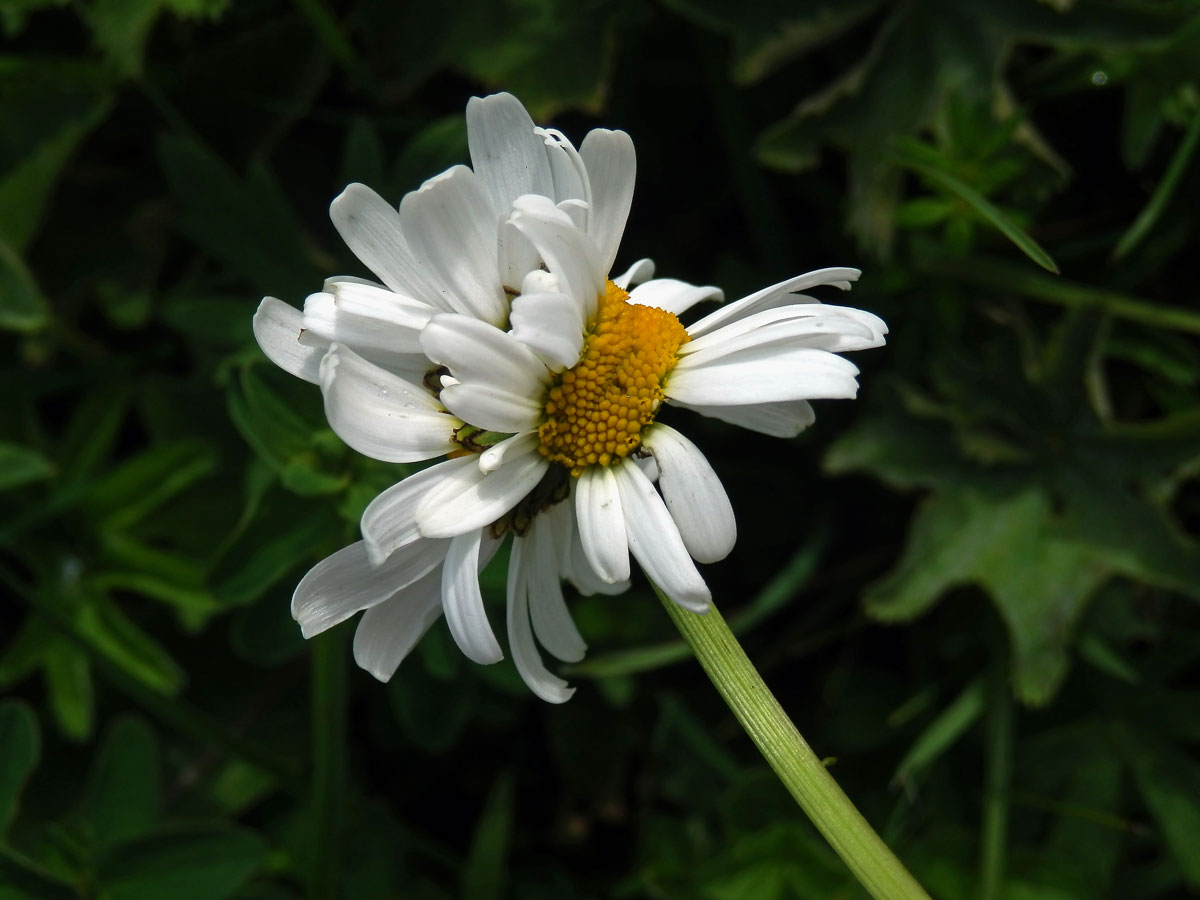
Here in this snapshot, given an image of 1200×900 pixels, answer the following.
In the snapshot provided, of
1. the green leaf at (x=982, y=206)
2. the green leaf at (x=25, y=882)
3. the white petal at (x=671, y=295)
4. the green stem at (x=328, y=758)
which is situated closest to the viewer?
the white petal at (x=671, y=295)

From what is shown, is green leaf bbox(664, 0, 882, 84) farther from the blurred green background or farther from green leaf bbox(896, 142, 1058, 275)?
green leaf bbox(896, 142, 1058, 275)

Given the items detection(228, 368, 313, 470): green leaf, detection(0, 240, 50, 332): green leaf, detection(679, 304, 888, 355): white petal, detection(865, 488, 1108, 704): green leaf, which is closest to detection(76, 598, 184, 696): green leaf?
detection(0, 240, 50, 332): green leaf

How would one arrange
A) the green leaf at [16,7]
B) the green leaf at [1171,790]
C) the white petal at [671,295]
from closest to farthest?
the white petal at [671,295]
the green leaf at [16,7]
the green leaf at [1171,790]

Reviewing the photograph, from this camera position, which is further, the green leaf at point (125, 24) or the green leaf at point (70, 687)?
the green leaf at point (70, 687)

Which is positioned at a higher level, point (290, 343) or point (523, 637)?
point (290, 343)

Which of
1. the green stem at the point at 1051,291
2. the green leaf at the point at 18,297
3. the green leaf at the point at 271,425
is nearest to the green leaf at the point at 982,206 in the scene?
the green stem at the point at 1051,291

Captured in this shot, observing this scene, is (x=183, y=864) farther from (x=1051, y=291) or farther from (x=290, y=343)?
(x=1051, y=291)

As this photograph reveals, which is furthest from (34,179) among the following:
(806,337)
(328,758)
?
(806,337)

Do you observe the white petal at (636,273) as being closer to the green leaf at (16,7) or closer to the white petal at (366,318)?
the white petal at (366,318)
